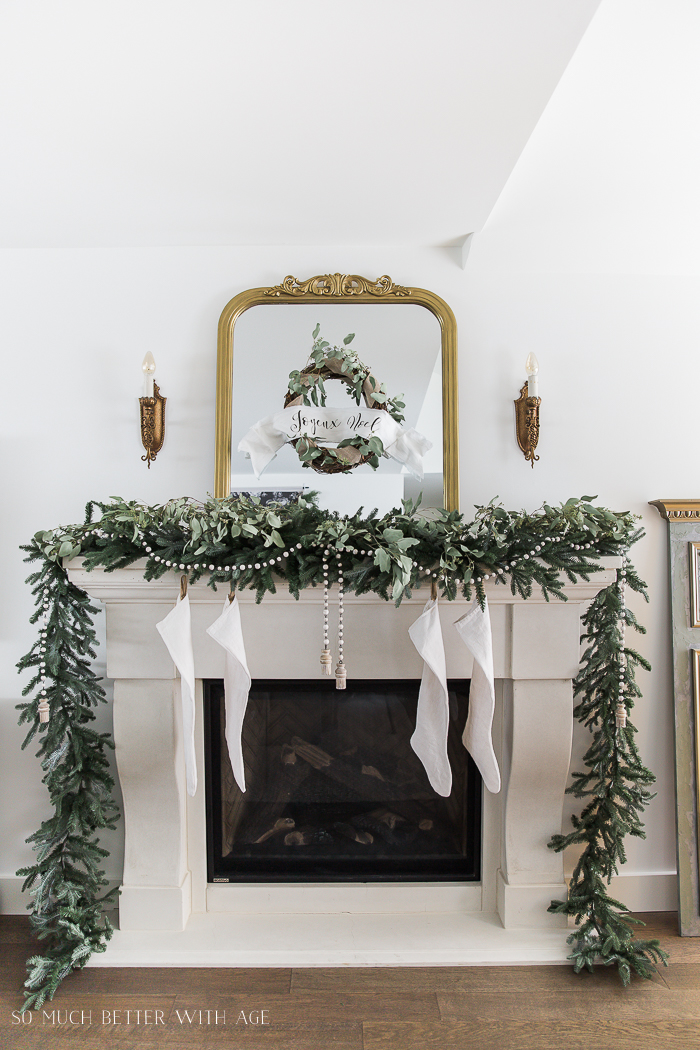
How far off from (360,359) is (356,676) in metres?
1.01

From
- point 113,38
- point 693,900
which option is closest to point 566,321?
point 113,38

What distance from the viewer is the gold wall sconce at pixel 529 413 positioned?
1896 mm

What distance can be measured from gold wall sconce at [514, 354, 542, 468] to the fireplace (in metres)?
0.79

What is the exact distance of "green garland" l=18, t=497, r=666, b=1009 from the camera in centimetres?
159

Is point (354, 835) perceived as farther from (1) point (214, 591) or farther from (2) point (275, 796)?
(1) point (214, 591)

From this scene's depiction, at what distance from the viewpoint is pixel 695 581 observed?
1.96 metres

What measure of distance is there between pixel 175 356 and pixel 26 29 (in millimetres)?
936

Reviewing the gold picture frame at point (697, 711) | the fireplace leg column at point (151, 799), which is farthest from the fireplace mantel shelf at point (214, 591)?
the gold picture frame at point (697, 711)

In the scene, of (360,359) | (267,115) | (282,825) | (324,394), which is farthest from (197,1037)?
(267,115)

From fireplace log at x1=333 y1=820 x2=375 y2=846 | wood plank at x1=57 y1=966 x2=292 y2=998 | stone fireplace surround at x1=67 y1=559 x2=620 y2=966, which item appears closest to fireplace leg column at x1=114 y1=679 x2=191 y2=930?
stone fireplace surround at x1=67 y1=559 x2=620 y2=966

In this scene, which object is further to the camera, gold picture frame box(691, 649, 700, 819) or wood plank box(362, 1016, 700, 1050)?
gold picture frame box(691, 649, 700, 819)

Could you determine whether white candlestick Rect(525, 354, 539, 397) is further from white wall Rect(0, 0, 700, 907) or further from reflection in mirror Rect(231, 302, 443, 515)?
reflection in mirror Rect(231, 302, 443, 515)

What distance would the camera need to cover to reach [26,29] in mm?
1133

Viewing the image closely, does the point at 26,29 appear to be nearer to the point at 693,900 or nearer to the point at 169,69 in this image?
the point at 169,69
